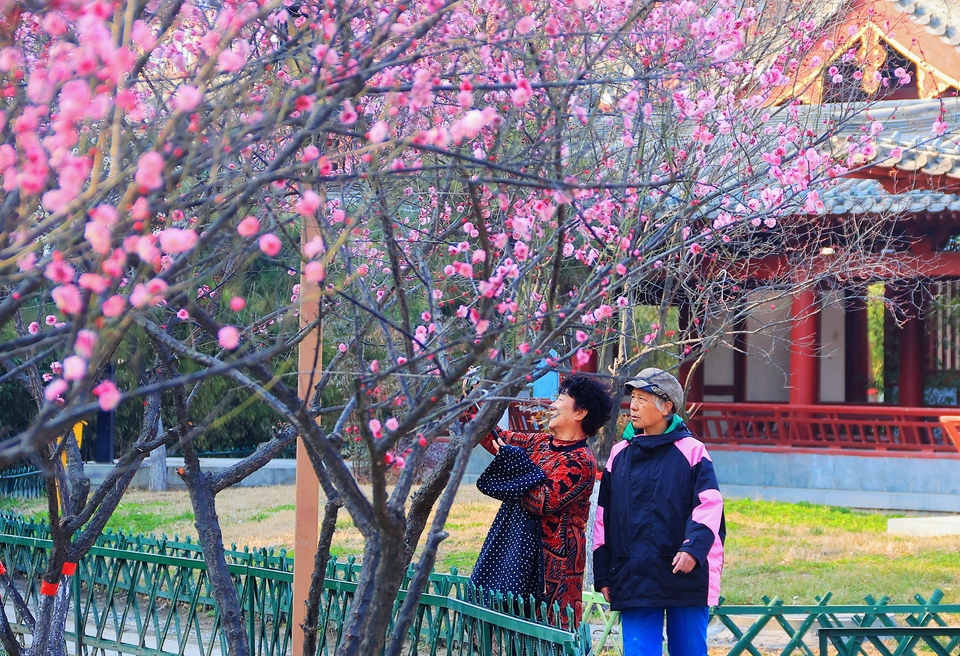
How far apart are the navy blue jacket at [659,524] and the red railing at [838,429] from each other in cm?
811

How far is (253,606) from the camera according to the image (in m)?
4.82

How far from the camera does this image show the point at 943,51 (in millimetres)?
11711

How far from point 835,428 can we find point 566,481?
977 cm

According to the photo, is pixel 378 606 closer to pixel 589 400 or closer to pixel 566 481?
pixel 566 481

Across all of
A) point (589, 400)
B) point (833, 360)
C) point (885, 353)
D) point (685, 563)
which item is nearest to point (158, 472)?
point (833, 360)

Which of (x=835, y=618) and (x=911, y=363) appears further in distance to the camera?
(x=911, y=363)

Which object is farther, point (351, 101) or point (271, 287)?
point (271, 287)

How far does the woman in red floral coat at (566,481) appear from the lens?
4.02m

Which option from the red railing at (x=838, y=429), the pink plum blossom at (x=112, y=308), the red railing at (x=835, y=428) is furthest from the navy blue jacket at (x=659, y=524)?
the red railing at (x=838, y=429)

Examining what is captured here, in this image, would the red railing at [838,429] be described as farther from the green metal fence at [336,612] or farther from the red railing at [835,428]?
the green metal fence at [336,612]

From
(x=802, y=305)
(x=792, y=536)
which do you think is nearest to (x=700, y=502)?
(x=792, y=536)

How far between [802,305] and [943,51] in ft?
10.7

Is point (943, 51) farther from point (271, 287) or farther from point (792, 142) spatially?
point (271, 287)

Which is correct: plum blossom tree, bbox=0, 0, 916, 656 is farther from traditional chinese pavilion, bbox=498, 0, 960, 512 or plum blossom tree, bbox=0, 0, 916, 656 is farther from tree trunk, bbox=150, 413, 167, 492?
tree trunk, bbox=150, 413, 167, 492
